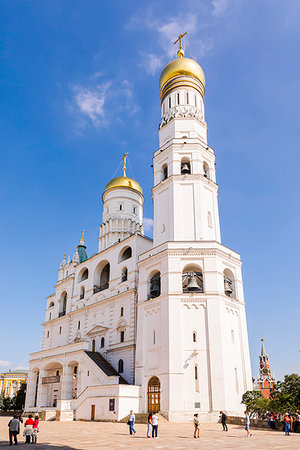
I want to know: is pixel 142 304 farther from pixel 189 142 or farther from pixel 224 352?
pixel 189 142

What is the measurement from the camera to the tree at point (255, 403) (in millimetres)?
21750

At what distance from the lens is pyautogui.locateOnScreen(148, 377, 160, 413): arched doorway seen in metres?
24.4

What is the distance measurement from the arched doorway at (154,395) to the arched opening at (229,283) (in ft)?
27.0

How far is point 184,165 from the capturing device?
32938mm

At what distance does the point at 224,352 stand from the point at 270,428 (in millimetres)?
5294

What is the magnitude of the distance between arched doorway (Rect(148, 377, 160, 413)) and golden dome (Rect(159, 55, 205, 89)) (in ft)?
90.6

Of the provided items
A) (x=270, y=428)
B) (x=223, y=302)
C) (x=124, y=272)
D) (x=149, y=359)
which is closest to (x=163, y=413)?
(x=149, y=359)

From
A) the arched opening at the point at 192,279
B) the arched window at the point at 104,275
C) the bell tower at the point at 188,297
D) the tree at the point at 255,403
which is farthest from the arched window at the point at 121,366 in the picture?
the tree at the point at 255,403

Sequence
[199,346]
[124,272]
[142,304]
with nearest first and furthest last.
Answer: [199,346] → [142,304] → [124,272]

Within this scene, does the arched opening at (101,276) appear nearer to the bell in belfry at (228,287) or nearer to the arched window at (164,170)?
the arched window at (164,170)

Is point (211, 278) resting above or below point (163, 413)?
above

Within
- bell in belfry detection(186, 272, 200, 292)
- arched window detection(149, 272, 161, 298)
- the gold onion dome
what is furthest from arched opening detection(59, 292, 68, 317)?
bell in belfry detection(186, 272, 200, 292)

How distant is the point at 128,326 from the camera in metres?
31.5

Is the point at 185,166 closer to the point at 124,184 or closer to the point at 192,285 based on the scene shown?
the point at 192,285
